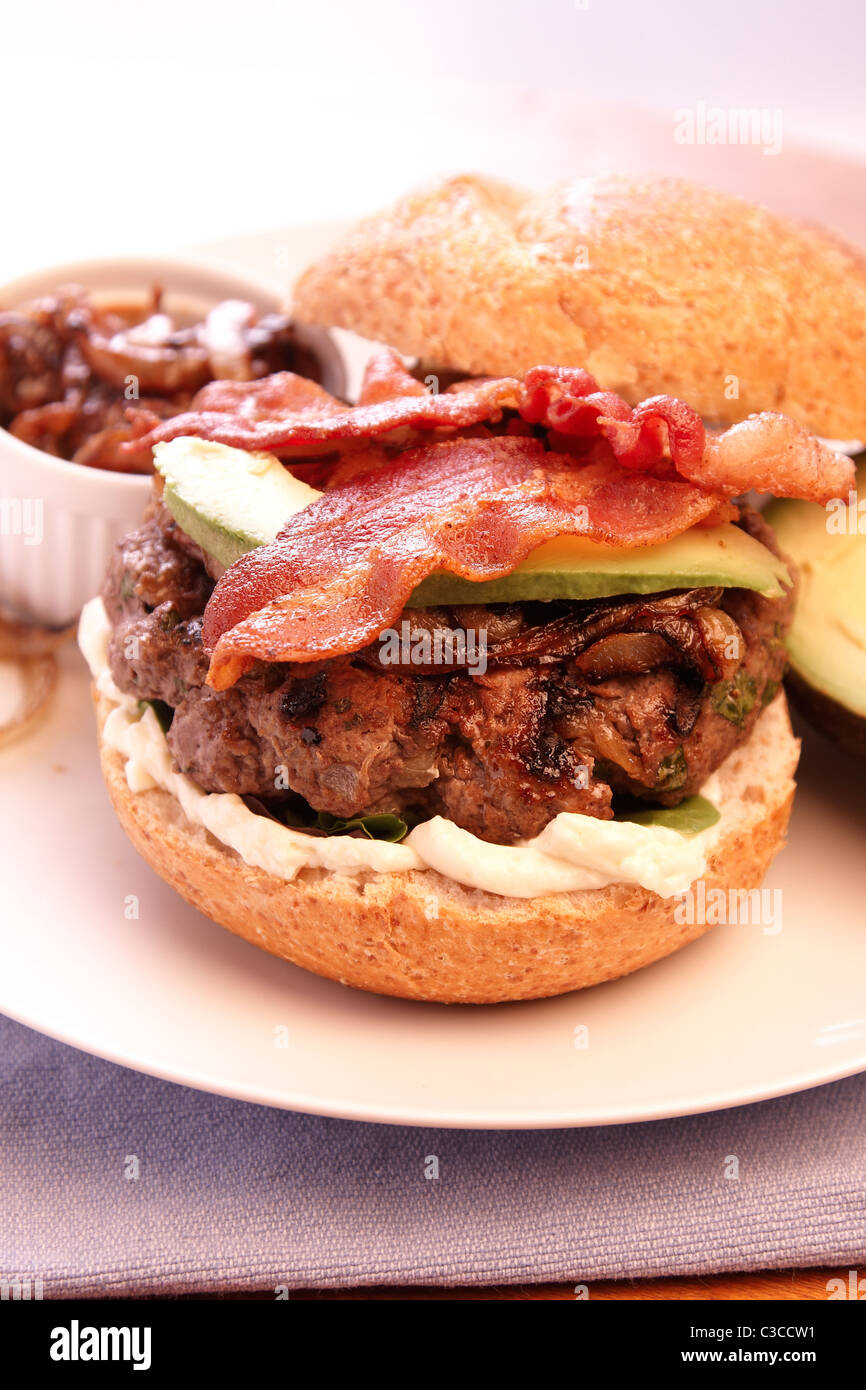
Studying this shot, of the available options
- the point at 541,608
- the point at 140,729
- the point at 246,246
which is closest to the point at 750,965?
the point at 541,608

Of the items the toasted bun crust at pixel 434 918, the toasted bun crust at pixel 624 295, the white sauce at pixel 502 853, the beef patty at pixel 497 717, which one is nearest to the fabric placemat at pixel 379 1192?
the toasted bun crust at pixel 434 918

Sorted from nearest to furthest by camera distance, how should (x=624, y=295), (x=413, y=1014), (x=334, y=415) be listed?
(x=413, y=1014)
(x=334, y=415)
(x=624, y=295)

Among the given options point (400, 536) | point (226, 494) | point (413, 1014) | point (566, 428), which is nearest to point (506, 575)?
point (400, 536)

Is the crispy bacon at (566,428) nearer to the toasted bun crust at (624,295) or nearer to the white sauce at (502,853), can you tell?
the toasted bun crust at (624,295)

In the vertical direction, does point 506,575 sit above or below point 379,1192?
above

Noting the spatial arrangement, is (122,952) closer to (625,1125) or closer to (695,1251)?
(625,1125)

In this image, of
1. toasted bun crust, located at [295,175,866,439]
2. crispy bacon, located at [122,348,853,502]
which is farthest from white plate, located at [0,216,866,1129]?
toasted bun crust, located at [295,175,866,439]

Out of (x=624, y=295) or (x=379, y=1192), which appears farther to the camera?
(x=624, y=295)

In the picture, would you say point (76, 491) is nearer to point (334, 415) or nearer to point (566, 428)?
point (334, 415)
